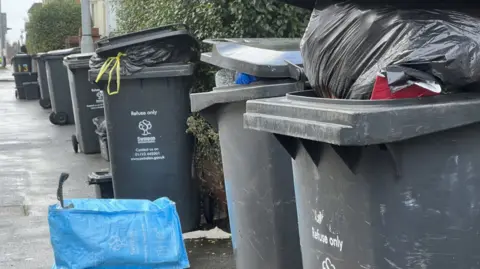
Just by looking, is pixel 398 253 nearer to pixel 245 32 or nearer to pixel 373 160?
pixel 373 160

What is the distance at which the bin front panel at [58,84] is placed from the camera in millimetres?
13055

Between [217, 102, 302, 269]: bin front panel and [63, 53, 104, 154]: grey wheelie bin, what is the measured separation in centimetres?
603

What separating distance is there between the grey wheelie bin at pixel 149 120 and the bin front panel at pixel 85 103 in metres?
4.17

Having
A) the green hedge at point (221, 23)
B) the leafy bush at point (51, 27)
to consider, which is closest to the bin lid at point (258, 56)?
the green hedge at point (221, 23)

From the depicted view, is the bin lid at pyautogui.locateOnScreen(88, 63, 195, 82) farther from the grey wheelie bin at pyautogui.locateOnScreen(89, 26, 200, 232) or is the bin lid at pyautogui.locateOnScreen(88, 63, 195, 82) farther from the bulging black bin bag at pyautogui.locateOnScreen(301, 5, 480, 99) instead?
the bulging black bin bag at pyautogui.locateOnScreen(301, 5, 480, 99)

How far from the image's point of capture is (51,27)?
79.8 feet

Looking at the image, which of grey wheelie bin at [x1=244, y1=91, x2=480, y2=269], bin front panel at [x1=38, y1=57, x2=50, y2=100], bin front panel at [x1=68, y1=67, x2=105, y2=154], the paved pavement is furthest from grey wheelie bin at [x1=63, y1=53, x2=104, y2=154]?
grey wheelie bin at [x1=244, y1=91, x2=480, y2=269]

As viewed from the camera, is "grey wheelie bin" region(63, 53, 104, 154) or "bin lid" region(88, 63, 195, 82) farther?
"grey wheelie bin" region(63, 53, 104, 154)

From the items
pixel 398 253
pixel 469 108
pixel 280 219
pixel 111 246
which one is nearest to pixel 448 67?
pixel 469 108

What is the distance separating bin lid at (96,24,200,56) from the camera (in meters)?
5.96

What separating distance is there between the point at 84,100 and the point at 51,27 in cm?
1489

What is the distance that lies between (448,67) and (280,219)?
1625 millimetres

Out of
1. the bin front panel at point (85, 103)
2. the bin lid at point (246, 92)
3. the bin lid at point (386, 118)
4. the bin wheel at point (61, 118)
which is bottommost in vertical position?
the bin wheel at point (61, 118)

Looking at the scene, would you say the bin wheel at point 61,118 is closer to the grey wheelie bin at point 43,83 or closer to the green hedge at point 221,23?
the grey wheelie bin at point 43,83
